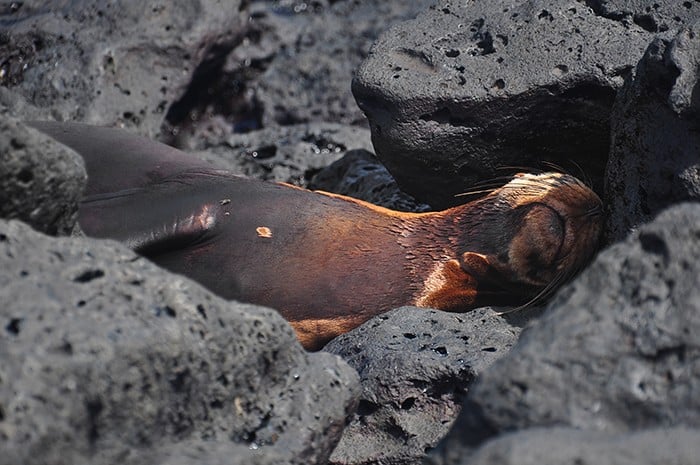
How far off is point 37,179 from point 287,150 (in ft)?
11.4

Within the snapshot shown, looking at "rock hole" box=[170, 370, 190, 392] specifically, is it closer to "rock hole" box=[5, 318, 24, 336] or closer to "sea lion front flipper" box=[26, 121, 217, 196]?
"rock hole" box=[5, 318, 24, 336]

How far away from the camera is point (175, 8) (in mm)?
6672

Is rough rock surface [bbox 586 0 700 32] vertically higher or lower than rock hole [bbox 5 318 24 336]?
higher

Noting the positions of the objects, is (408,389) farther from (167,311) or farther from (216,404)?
(167,311)

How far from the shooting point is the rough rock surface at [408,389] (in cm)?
393

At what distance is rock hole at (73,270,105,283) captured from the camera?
2672 mm

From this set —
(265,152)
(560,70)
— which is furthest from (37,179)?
(265,152)

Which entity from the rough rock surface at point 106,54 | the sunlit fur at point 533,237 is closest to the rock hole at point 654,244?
the sunlit fur at point 533,237

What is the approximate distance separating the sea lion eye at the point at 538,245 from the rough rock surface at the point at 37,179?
2.19 meters

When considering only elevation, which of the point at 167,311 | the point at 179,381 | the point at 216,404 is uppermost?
the point at 167,311

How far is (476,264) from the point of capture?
16.1 ft

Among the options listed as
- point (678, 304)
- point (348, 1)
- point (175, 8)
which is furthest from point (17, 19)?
point (678, 304)

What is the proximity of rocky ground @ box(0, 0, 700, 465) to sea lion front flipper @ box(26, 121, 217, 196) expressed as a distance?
35 cm

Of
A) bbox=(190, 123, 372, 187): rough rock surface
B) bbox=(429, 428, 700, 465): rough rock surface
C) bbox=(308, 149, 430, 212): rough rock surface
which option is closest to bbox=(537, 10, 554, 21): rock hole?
bbox=(308, 149, 430, 212): rough rock surface
